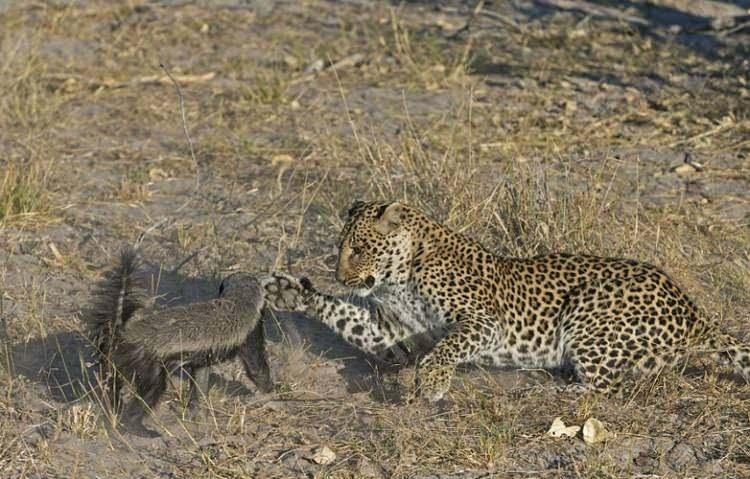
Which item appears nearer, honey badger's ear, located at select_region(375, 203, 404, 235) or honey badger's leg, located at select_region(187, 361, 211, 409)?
honey badger's leg, located at select_region(187, 361, 211, 409)

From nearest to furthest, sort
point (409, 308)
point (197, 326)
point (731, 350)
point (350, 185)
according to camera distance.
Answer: point (197, 326), point (731, 350), point (409, 308), point (350, 185)

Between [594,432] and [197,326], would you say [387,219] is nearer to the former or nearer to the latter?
[197,326]

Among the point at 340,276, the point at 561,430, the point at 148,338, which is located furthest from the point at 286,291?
the point at 561,430

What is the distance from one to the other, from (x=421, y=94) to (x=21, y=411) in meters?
5.58

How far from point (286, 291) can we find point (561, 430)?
1.64 meters

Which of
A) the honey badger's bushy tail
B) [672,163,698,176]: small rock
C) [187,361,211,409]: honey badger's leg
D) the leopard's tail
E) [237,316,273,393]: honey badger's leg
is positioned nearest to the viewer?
the honey badger's bushy tail

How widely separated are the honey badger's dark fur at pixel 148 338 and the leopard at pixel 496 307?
0.79 meters

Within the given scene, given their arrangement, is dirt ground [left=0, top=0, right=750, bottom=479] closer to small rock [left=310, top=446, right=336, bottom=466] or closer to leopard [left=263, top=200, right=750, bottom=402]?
small rock [left=310, top=446, right=336, bottom=466]

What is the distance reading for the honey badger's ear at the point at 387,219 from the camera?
6.79 meters

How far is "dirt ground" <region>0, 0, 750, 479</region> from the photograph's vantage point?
601 centimetres

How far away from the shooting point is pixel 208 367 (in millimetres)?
6219

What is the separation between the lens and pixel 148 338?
590 cm

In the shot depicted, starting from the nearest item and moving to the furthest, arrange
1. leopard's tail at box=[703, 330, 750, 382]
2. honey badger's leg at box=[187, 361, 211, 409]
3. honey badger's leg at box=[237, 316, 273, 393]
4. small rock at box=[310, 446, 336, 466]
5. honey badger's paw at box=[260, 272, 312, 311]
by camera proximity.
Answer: small rock at box=[310, 446, 336, 466] → honey badger's leg at box=[187, 361, 211, 409] → honey badger's leg at box=[237, 316, 273, 393] → leopard's tail at box=[703, 330, 750, 382] → honey badger's paw at box=[260, 272, 312, 311]

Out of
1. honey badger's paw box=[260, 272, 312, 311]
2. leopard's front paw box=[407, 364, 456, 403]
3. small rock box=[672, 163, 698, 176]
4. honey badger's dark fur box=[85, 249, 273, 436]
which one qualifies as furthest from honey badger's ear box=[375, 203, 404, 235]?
small rock box=[672, 163, 698, 176]
